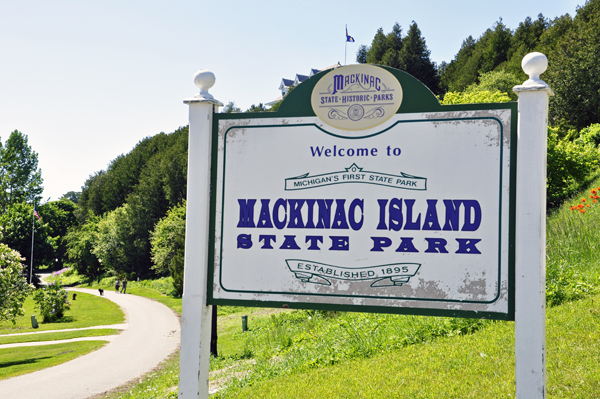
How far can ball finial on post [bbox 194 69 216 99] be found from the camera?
3.96 metres

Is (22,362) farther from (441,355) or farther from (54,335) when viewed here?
(441,355)

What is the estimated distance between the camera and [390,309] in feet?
11.4

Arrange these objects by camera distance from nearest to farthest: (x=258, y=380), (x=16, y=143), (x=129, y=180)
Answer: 1. (x=258, y=380)
2. (x=16, y=143)
3. (x=129, y=180)

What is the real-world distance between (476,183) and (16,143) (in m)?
73.8

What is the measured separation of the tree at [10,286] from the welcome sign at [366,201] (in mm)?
14679

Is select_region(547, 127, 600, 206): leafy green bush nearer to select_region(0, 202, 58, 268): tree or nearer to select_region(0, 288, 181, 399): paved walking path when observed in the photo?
select_region(0, 288, 181, 399): paved walking path

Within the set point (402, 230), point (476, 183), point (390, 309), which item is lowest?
point (390, 309)

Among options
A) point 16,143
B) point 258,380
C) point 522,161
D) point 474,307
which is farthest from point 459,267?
point 16,143

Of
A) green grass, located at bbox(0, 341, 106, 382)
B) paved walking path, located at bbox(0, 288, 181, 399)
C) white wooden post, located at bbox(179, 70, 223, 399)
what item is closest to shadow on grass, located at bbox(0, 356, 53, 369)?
green grass, located at bbox(0, 341, 106, 382)

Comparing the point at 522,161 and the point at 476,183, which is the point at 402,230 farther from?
the point at 522,161

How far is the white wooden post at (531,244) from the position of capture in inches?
127

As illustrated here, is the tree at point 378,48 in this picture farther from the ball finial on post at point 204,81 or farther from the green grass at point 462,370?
the ball finial on post at point 204,81

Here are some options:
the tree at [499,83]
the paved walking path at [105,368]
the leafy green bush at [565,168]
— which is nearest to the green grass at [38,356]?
the paved walking path at [105,368]

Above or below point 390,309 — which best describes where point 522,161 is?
above
